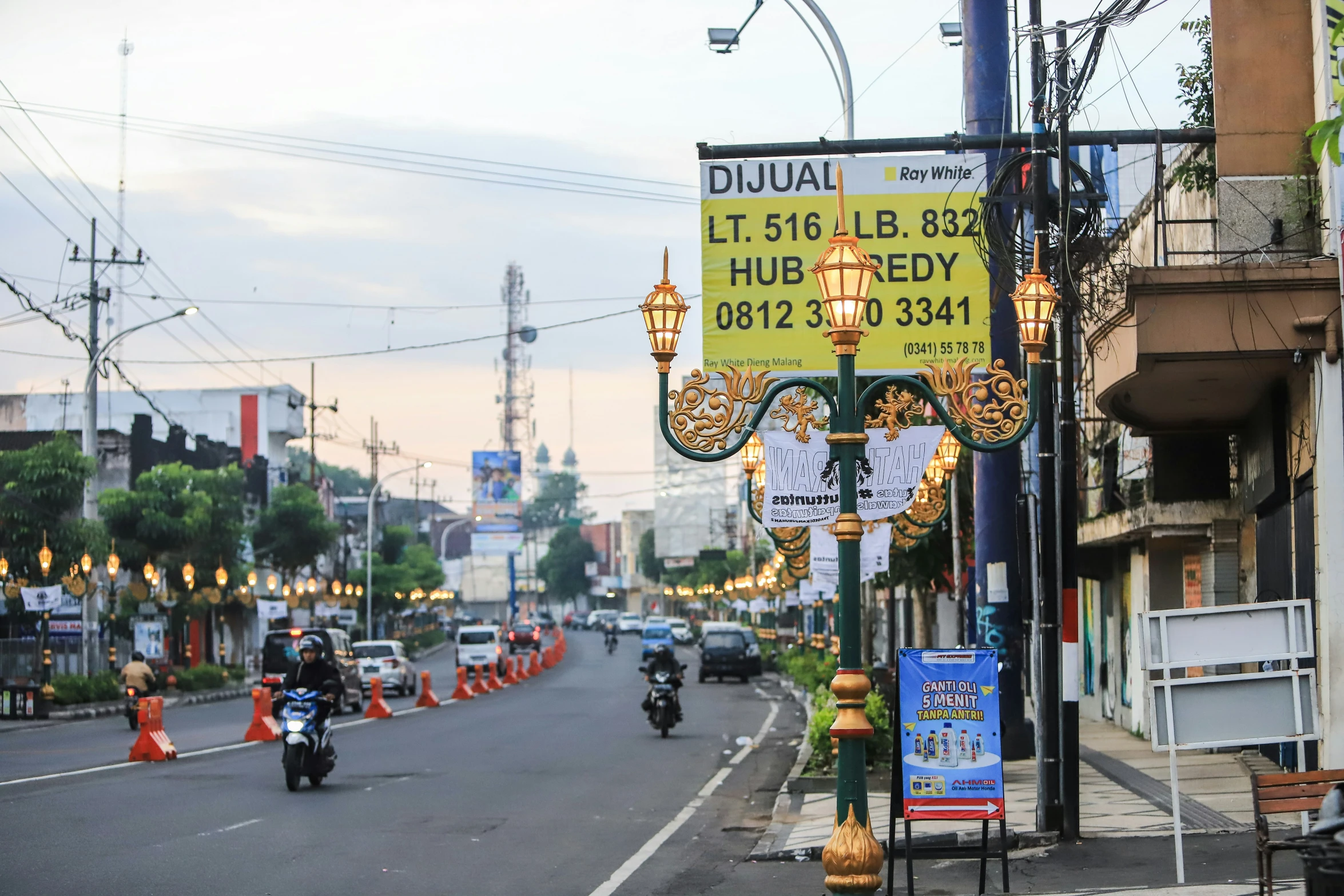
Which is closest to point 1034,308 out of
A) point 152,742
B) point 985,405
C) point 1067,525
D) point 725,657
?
point 985,405

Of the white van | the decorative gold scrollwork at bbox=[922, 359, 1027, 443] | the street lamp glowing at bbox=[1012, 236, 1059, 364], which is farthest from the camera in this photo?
the white van

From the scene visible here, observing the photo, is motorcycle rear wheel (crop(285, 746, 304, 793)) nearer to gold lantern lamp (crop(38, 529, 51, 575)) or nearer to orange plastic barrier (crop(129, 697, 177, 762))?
orange plastic barrier (crop(129, 697, 177, 762))

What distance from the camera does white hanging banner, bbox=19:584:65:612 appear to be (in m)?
35.3

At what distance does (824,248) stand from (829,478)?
230 centimetres

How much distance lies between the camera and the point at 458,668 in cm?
4184

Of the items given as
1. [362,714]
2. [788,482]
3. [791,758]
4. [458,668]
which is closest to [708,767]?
[791,758]

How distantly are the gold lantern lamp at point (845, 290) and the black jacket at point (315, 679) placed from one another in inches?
405

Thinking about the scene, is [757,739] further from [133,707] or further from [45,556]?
[45,556]

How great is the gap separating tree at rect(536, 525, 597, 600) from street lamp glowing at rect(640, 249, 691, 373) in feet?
530

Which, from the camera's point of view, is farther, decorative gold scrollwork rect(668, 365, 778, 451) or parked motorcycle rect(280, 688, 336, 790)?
parked motorcycle rect(280, 688, 336, 790)

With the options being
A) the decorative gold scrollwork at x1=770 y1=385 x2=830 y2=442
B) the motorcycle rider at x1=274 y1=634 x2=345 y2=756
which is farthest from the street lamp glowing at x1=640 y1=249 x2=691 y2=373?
the motorcycle rider at x1=274 y1=634 x2=345 y2=756

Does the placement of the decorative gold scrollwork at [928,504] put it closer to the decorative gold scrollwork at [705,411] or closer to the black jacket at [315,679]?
the black jacket at [315,679]

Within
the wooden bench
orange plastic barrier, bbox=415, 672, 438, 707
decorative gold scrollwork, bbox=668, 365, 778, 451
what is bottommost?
orange plastic barrier, bbox=415, 672, 438, 707

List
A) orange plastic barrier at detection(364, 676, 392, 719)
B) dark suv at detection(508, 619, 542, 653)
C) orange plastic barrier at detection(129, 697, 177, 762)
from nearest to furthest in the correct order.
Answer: orange plastic barrier at detection(129, 697, 177, 762) < orange plastic barrier at detection(364, 676, 392, 719) < dark suv at detection(508, 619, 542, 653)
